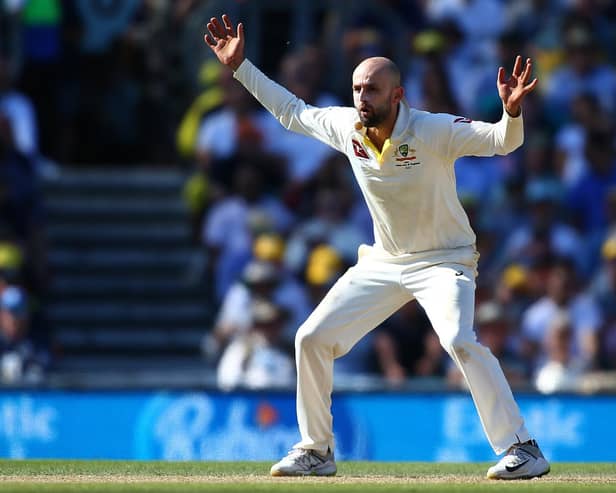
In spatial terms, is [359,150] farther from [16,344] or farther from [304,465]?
[16,344]

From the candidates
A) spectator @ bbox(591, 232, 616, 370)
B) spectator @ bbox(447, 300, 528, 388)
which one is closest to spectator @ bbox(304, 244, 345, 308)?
spectator @ bbox(447, 300, 528, 388)

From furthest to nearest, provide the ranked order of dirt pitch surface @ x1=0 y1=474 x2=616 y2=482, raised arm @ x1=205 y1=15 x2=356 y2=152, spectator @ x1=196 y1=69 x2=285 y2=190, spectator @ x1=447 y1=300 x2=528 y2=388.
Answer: spectator @ x1=196 y1=69 x2=285 y2=190 → spectator @ x1=447 y1=300 x2=528 y2=388 → raised arm @ x1=205 y1=15 x2=356 y2=152 → dirt pitch surface @ x1=0 y1=474 x2=616 y2=482

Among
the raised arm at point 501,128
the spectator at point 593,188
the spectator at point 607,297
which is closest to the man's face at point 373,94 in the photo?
the raised arm at point 501,128

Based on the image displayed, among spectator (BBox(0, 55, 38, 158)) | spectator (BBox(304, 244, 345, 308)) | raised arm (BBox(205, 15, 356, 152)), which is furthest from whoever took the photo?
spectator (BBox(0, 55, 38, 158))

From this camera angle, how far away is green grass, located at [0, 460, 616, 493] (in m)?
7.29

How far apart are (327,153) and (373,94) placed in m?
6.42

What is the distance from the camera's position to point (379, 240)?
8.24m

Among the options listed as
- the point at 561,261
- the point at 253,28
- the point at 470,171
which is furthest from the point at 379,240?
the point at 253,28

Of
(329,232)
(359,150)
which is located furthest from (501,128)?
(329,232)

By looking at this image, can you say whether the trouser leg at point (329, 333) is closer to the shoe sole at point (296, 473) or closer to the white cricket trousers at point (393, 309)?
the white cricket trousers at point (393, 309)

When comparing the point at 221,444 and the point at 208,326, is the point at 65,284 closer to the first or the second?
the point at 208,326

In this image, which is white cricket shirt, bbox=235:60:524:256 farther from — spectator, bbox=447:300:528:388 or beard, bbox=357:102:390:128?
spectator, bbox=447:300:528:388

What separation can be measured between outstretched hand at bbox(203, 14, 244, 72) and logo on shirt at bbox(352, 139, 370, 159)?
2.91ft

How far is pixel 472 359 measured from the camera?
307 inches
